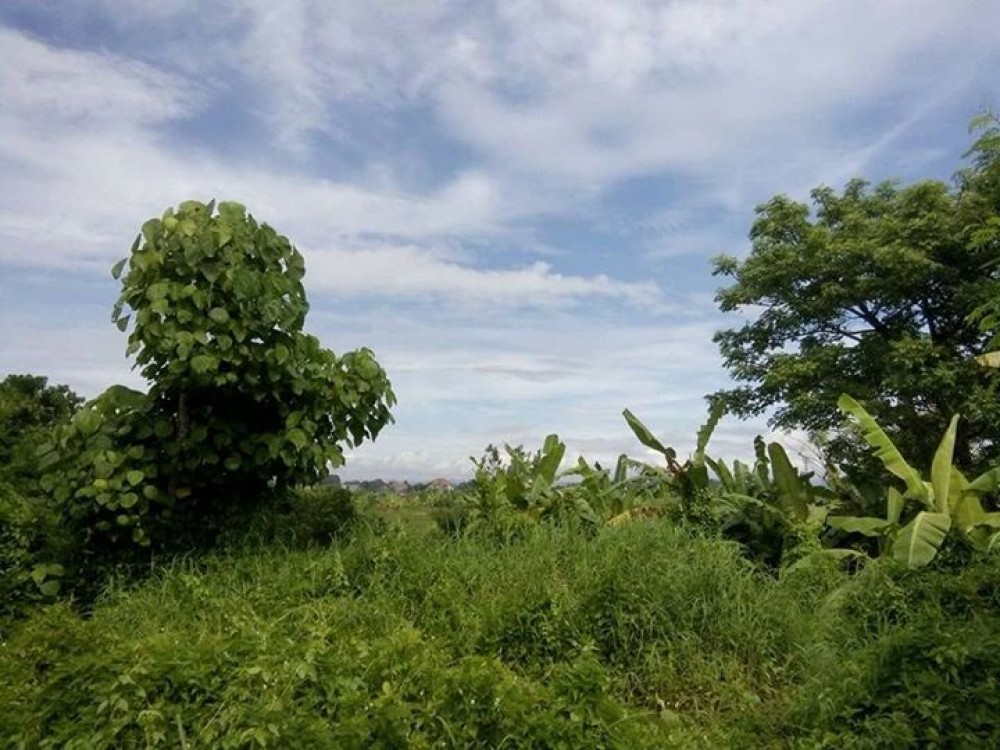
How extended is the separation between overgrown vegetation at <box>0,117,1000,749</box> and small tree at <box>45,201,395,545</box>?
0.02 m

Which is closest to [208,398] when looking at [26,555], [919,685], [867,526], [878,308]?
[26,555]

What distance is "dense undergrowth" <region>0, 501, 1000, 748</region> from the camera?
143 inches

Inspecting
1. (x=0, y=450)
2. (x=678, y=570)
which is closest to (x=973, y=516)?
(x=678, y=570)

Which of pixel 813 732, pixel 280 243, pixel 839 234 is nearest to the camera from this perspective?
pixel 813 732

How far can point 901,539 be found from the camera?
5.54 metres

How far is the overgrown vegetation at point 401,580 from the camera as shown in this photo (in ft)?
12.1

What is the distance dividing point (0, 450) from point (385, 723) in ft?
18.9

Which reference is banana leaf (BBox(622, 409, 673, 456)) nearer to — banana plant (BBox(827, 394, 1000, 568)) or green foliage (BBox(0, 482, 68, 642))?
banana plant (BBox(827, 394, 1000, 568))

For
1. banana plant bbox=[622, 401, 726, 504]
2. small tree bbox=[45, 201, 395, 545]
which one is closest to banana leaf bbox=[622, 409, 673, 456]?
→ banana plant bbox=[622, 401, 726, 504]

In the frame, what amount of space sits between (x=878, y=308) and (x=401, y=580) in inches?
470

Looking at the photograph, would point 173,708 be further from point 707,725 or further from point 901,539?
point 901,539

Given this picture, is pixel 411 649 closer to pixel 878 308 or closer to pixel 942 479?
pixel 942 479

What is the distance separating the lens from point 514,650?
4.48 meters

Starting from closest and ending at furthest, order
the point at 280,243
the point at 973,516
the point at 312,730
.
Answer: the point at 312,730 < the point at 280,243 < the point at 973,516
